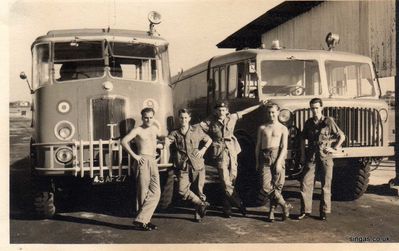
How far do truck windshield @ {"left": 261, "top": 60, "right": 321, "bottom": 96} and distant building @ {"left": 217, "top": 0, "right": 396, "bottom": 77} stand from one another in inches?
81.2

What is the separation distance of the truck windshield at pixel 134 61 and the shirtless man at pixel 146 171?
99 centimetres

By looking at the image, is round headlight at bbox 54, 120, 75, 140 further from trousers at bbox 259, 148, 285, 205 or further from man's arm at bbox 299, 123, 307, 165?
man's arm at bbox 299, 123, 307, 165

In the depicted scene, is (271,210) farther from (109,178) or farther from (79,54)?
(79,54)

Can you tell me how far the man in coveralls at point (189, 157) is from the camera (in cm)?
564

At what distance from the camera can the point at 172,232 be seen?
17.6 feet

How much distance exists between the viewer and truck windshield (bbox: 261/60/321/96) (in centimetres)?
666

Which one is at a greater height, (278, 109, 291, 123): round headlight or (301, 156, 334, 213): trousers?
(278, 109, 291, 123): round headlight

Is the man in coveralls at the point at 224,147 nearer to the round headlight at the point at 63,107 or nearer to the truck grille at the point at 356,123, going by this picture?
the truck grille at the point at 356,123

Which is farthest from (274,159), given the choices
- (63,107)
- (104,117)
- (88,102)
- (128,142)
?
(63,107)

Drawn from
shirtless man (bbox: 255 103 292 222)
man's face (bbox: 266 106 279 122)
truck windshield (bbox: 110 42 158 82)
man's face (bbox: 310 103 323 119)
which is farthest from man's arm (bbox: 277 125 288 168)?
truck windshield (bbox: 110 42 158 82)

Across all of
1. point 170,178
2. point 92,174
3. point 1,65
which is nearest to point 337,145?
point 170,178

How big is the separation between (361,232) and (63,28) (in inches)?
181

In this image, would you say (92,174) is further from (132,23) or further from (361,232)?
(361,232)

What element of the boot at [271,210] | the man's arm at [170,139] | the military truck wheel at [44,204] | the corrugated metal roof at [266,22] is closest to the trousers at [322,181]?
the boot at [271,210]
